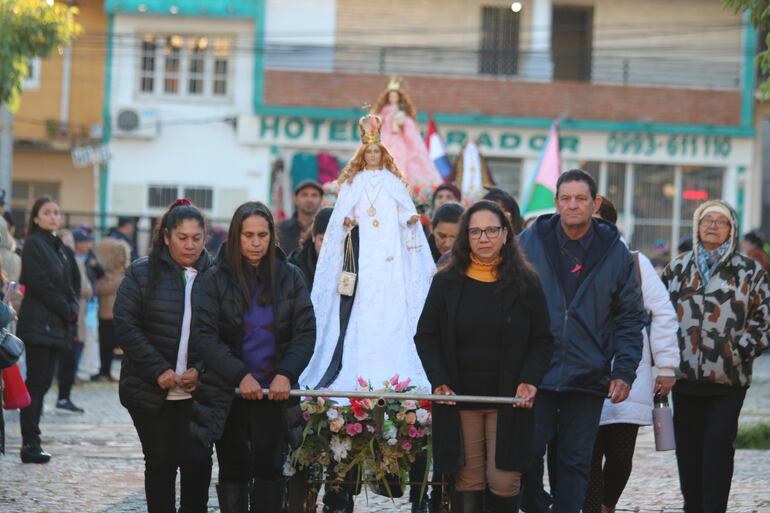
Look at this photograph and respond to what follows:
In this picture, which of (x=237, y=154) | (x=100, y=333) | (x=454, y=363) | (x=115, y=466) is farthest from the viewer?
(x=237, y=154)

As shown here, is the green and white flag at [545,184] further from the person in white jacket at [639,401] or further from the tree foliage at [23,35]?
the person in white jacket at [639,401]

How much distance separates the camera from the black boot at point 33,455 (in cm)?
1159

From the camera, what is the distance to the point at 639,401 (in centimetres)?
875

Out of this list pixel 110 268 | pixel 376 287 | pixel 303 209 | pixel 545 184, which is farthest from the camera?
pixel 545 184

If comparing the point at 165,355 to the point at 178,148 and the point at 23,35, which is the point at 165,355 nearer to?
the point at 23,35

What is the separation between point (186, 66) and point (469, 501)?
1088 inches

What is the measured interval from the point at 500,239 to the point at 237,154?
88.0 ft

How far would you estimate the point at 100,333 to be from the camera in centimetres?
1970

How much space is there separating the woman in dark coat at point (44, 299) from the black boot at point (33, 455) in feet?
1.53

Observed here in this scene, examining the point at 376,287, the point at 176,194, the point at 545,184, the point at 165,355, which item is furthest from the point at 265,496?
the point at 176,194

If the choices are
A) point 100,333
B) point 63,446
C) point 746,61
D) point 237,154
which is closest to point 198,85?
point 237,154

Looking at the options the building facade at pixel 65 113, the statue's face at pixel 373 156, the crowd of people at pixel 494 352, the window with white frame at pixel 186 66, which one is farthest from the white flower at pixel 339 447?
the building facade at pixel 65 113

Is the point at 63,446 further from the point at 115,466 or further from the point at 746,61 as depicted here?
the point at 746,61

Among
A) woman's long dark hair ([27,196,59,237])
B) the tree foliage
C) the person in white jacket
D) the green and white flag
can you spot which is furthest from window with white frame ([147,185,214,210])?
the person in white jacket
